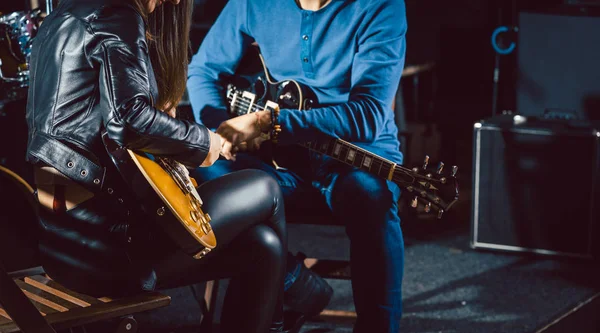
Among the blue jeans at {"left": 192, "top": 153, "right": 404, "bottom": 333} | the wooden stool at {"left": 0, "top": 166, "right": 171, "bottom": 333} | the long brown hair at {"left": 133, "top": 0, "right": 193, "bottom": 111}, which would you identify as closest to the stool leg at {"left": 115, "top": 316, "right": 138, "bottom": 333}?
the wooden stool at {"left": 0, "top": 166, "right": 171, "bottom": 333}

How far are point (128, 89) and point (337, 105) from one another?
0.94m

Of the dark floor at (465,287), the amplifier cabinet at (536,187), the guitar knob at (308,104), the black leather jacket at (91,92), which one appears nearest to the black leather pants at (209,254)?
the black leather jacket at (91,92)

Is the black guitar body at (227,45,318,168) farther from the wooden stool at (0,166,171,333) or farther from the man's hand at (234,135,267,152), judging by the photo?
the wooden stool at (0,166,171,333)

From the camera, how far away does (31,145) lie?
1.66m

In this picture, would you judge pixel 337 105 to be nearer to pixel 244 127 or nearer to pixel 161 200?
pixel 244 127

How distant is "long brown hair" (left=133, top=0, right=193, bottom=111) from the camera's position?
6.30 feet

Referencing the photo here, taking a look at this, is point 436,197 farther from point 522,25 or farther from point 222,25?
point 522,25

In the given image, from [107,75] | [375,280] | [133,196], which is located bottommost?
[375,280]

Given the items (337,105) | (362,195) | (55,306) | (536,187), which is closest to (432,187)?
(362,195)

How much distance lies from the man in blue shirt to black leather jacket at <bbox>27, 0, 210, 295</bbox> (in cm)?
59

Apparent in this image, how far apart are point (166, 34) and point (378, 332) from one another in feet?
3.37

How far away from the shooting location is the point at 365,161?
2277 millimetres

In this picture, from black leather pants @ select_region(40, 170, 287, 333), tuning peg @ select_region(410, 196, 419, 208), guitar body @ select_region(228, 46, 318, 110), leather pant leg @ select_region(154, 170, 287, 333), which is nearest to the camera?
black leather pants @ select_region(40, 170, 287, 333)

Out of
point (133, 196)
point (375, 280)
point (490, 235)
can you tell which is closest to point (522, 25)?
point (490, 235)
